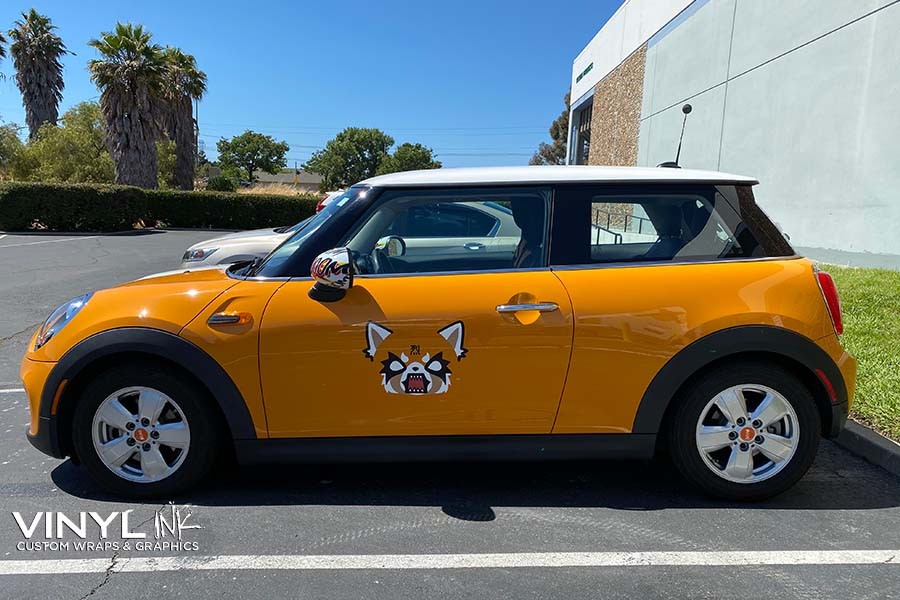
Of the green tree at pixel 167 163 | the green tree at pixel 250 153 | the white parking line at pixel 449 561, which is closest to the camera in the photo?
the white parking line at pixel 449 561

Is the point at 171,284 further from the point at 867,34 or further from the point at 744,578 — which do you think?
the point at 867,34

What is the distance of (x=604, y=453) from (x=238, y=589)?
1.78 m

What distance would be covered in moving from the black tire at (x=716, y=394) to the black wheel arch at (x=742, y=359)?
0.17 feet

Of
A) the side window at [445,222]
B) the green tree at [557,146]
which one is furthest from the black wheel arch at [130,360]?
the green tree at [557,146]

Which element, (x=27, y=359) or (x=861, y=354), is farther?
(x=861, y=354)

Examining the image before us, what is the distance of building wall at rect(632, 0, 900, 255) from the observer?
950 cm

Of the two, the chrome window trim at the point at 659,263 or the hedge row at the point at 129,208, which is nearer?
the chrome window trim at the point at 659,263

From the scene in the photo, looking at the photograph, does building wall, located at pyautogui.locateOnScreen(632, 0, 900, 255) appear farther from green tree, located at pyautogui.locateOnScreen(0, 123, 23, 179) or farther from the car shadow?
green tree, located at pyautogui.locateOnScreen(0, 123, 23, 179)

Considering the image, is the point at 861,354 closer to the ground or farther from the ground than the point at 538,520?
farther from the ground

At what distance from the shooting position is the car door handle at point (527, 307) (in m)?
2.83

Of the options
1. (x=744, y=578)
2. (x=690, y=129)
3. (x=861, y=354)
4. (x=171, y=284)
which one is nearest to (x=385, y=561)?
(x=744, y=578)

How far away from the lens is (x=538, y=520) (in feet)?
9.59

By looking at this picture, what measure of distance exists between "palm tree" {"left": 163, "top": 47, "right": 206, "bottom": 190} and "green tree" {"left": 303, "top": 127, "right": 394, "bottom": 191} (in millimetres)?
63029

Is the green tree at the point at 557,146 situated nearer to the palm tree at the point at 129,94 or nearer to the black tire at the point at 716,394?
the palm tree at the point at 129,94
